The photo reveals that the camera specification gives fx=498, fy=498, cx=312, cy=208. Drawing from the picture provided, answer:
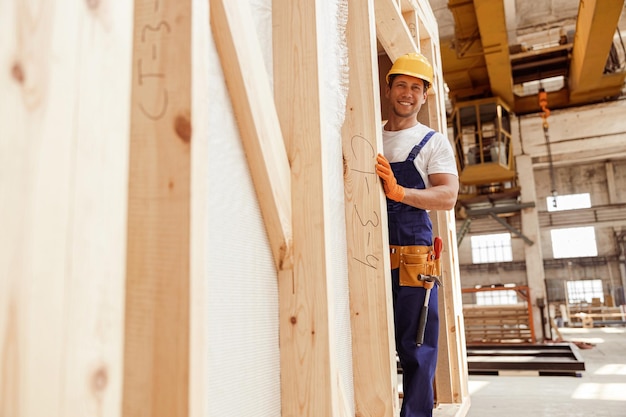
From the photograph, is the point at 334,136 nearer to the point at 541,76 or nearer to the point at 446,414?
the point at 446,414

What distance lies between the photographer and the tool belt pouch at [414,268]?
2613mm

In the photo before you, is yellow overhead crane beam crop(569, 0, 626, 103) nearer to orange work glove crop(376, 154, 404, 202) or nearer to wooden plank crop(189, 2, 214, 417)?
orange work glove crop(376, 154, 404, 202)

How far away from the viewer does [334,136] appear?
216 cm

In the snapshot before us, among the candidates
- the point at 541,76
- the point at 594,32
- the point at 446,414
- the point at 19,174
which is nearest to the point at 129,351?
the point at 19,174

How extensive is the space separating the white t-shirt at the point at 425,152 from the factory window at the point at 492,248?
64.0 ft

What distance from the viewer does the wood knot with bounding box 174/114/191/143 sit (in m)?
1.01

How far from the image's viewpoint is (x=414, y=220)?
272cm

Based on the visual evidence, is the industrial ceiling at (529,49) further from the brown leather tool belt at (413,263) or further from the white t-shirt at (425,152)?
the brown leather tool belt at (413,263)

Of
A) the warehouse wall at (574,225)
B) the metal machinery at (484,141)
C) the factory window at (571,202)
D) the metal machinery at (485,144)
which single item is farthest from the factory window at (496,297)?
the metal machinery at (484,141)

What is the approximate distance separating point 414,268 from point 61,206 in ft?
6.87

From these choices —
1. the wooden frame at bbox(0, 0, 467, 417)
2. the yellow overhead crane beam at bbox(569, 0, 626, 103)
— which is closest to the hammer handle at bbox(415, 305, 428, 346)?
the wooden frame at bbox(0, 0, 467, 417)

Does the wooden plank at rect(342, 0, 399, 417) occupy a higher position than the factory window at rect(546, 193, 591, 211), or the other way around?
the factory window at rect(546, 193, 591, 211)

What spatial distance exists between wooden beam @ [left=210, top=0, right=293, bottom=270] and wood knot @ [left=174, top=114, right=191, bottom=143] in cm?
39

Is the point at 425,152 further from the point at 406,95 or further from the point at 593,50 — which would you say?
the point at 593,50
